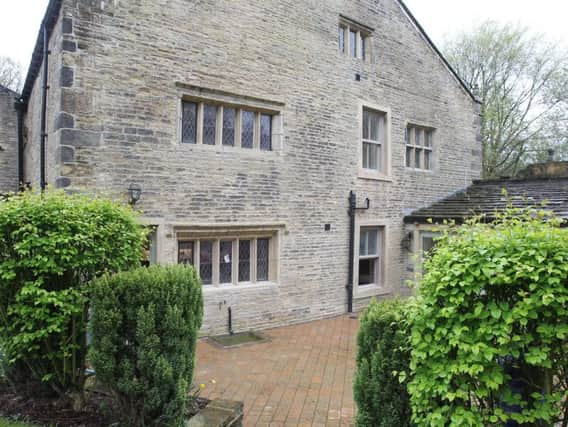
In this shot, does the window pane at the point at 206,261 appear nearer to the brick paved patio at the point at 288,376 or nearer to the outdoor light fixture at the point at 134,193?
the brick paved patio at the point at 288,376

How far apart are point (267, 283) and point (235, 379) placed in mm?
3376

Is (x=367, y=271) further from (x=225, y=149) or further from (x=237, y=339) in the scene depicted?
(x=225, y=149)

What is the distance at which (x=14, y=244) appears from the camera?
4012mm

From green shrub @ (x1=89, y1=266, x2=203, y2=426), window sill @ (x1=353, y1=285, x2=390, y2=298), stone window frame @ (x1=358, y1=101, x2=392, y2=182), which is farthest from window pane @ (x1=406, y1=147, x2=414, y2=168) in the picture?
green shrub @ (x1=89, y1=266, x2=203, y2=426)

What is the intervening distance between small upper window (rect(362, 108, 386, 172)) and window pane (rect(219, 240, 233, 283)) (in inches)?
189

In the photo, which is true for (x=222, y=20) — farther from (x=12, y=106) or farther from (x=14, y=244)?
(x=12, y=106)

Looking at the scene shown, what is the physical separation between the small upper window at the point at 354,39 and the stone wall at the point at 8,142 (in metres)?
10.3

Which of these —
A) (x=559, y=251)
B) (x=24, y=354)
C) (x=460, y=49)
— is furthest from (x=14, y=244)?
(x=460, y=49)

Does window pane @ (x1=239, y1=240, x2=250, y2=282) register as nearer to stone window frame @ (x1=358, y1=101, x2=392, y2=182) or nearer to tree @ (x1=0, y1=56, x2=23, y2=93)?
stone window frame @ (x1=358, y1=101, x2=392, y2=182)

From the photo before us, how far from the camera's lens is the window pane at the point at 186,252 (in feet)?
28.0

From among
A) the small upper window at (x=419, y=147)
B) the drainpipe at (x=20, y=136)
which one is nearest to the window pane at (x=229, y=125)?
the small upper window at (x=419, y=147)

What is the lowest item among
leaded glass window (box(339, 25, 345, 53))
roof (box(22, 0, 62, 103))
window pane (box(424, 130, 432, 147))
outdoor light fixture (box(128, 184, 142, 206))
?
outdoor light fixture (box(128, 184, 142, 206))

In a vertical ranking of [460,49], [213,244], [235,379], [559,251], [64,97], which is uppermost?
[460,49]

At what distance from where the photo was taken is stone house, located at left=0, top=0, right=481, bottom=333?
7.49 metres
